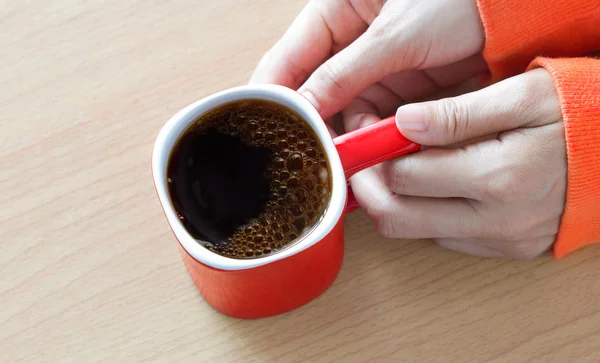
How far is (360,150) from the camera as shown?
0.47m

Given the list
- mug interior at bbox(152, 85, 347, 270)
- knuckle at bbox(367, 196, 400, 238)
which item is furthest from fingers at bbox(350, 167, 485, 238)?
mug interior at bbox(152, 85, 347, 270)

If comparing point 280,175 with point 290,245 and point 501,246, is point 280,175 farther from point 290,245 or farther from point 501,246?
point 501,246

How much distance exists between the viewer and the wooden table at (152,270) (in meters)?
0.55

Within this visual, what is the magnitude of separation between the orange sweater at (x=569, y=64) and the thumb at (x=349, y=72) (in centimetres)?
10

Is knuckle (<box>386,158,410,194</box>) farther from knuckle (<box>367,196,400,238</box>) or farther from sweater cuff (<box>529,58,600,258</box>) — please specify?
sweater cuff (<box>529,58,600,258</box>)

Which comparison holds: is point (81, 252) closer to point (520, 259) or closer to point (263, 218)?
point (263, 218)

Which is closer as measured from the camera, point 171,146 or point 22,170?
point 171,146

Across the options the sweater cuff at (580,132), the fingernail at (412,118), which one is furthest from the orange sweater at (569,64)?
the fingernail at (412,118)

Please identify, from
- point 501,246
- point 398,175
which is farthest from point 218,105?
point 501,246

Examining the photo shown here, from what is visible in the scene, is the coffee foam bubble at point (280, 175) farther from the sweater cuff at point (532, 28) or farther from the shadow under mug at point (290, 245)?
the sweater cuff at point (532, 28)

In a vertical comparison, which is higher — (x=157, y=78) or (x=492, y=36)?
(x=492, y=36)

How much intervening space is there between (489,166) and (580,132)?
76 mm

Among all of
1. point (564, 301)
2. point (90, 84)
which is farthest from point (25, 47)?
point (564, 301)

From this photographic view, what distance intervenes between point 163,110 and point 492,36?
319mm
